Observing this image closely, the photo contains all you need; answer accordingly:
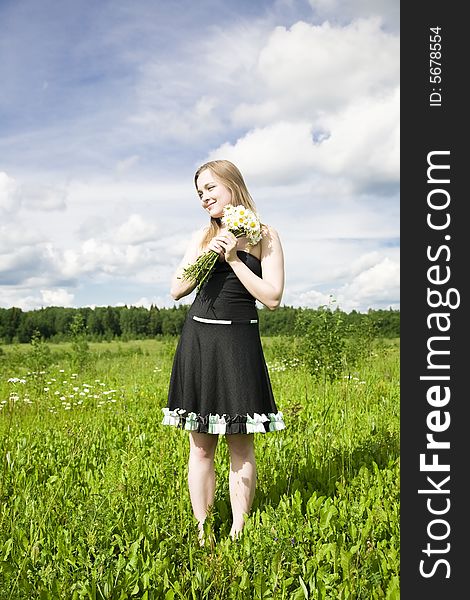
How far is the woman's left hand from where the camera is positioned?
11.7ft

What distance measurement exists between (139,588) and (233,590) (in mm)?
459

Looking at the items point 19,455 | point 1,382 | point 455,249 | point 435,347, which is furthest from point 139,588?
point 1,382

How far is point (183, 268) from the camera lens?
3.80 metres

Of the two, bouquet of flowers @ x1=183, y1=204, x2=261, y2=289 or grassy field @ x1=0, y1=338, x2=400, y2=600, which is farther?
bouquet of flowers @ x1=183, y1=204, x2=261, y2=289

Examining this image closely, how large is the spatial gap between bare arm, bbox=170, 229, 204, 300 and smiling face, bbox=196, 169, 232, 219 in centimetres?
23

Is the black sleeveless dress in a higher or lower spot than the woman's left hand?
lower

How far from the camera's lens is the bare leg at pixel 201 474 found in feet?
12.6

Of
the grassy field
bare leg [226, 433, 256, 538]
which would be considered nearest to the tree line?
the grassy field

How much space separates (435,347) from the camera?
2801 mm

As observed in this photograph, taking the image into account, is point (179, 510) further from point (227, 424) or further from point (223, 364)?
point (223, 364)

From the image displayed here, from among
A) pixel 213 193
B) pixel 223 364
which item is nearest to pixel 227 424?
pixel 223 364

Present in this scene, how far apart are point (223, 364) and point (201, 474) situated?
72 centimetres

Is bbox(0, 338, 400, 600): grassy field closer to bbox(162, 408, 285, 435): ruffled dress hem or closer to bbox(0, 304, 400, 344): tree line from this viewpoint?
bbox(162, 408, 285, 435): ruffled dress hem

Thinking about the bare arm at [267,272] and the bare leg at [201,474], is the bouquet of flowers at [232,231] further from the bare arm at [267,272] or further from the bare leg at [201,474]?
the bare leg at [201,474]
